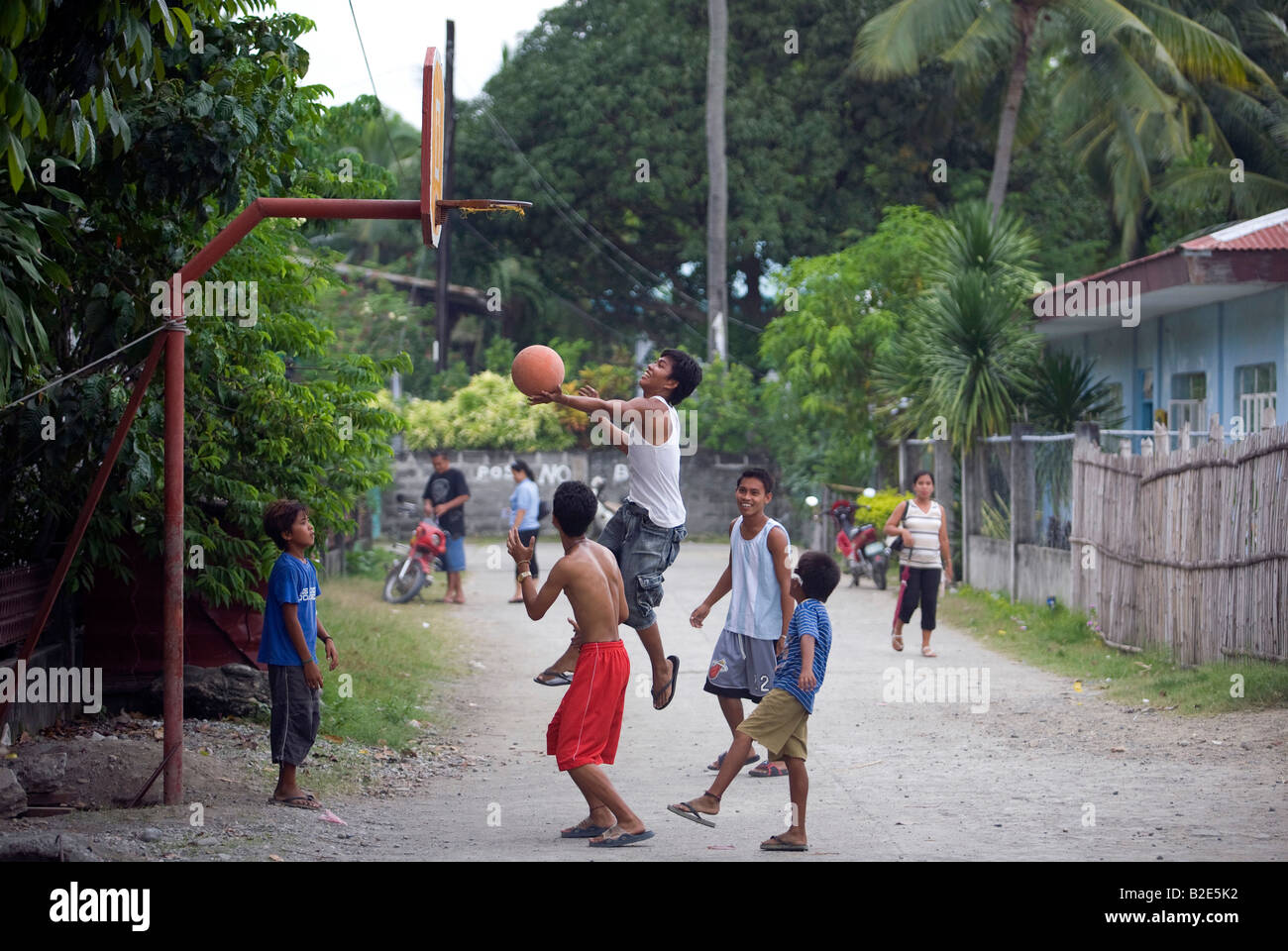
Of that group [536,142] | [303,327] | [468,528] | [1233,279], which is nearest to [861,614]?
[1233,279]

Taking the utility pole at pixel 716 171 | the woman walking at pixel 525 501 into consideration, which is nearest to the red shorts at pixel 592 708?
the woman walking at pixel 525 501

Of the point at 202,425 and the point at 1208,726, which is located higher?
the point at 202,425

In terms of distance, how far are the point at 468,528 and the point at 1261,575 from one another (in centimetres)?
2345

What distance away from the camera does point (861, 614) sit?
17.7 meters

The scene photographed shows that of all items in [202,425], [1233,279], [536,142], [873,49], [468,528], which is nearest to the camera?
[202,425]

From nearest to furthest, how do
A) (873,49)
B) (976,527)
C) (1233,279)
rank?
(1233,279) < (976,527) < (873,49)

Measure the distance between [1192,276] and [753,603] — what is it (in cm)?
941

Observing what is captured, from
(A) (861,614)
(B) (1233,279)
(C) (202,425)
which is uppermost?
(B) (1233,279)

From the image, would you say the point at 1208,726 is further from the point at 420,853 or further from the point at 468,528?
the point at 468,528

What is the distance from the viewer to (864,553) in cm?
2086

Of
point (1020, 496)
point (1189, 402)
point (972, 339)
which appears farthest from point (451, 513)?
point (1189, 402)

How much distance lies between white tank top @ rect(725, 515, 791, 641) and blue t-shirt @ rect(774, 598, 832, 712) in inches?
41.1

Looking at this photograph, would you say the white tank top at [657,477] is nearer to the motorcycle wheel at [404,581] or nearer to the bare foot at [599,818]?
the bare foot at [599,818]

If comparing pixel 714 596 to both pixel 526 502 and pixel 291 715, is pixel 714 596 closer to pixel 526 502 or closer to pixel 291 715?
pixel 291 715
